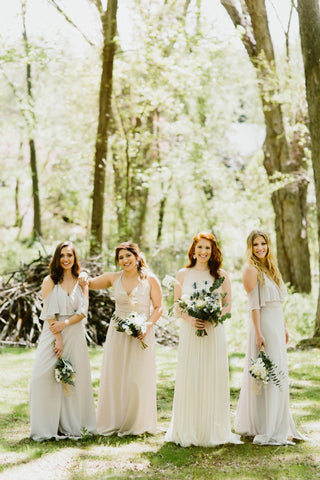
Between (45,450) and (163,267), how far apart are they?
14700mm

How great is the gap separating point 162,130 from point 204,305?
21696mm

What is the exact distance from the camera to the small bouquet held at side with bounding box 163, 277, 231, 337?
562cm

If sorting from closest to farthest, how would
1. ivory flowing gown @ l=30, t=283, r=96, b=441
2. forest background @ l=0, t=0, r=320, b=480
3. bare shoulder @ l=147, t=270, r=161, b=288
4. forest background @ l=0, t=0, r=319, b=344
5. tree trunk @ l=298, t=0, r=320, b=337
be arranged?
forest background @ l=0, t=0, r=320, b=480
ivory flowing gown @ l=30, t=283, r=96, b=441
bare shoulder @ l=147, t=270, r=161, b=288
tree trunk @ l=298, t=0, r=320, b=337
forest background @ l=0, t=0, r=319, b=344

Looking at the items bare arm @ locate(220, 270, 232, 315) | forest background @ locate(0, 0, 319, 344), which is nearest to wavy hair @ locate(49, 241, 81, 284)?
bare arm @ locate(220, 270, 232, 315)

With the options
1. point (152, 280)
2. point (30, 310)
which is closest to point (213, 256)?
point (152, 280)

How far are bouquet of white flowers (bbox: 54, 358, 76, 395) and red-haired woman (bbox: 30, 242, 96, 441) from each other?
0.09 m

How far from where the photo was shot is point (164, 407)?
7.55 metres

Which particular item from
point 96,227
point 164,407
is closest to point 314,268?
point 96,227

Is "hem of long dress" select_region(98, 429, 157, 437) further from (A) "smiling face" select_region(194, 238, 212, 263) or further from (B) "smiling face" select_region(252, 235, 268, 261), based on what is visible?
(B) "smiling face" select_region(252, 235, 268, 261)

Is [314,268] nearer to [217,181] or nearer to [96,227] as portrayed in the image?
[217,181]

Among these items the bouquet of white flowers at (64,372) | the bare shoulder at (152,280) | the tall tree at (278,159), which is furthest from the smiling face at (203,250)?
the tall tree at (278,159)

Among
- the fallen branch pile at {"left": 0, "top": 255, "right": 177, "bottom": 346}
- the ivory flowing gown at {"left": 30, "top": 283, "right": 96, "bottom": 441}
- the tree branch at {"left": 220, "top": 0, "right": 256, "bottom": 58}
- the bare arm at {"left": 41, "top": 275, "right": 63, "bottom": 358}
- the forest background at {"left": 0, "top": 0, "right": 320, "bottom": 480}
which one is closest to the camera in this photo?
the forest background at {"left": 0, "top": 0, "right": 320, "bottom": 480}

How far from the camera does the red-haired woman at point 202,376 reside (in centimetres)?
577

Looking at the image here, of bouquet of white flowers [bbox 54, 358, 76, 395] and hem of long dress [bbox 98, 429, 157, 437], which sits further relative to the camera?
hem of long dress [bbox 98, 429, 157, 437]
